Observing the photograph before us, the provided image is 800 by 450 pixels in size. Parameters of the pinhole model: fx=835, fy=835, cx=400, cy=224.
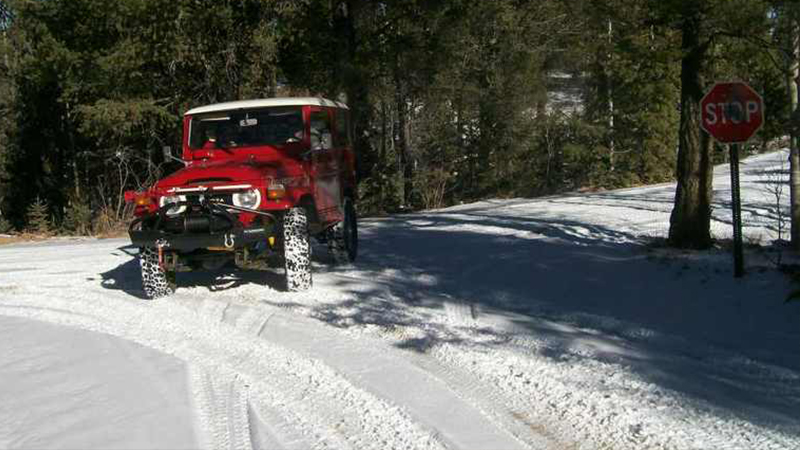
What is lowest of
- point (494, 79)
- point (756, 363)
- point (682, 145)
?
point (756, 363)

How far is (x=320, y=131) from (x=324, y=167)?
1.49 feet

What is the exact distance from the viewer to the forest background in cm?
2236

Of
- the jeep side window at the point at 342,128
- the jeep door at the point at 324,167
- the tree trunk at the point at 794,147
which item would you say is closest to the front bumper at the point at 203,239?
the jeep door at the point at 324,167

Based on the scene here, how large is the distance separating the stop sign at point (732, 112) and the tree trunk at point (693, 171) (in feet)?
5.48

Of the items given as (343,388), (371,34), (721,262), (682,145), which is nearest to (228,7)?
(371,34)

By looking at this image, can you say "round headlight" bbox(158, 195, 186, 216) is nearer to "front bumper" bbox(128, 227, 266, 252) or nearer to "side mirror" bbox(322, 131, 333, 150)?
"front bumper" bbox(128, 227, 266, 252)

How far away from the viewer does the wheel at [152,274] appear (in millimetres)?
8641

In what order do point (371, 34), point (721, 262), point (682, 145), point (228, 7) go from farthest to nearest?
point (371, 34) → point (228, 7) → point (682, 145) → point (721, 262)

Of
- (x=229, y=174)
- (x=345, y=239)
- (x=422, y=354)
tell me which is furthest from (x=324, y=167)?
(x=422, y=354)

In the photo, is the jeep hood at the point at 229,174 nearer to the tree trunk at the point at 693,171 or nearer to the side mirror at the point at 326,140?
the side mirror at the point at 326,140

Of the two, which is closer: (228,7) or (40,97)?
(228,7)

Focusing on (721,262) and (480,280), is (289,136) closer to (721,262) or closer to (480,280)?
(480,280)

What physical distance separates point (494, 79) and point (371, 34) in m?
5.32

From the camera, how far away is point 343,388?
571cm
